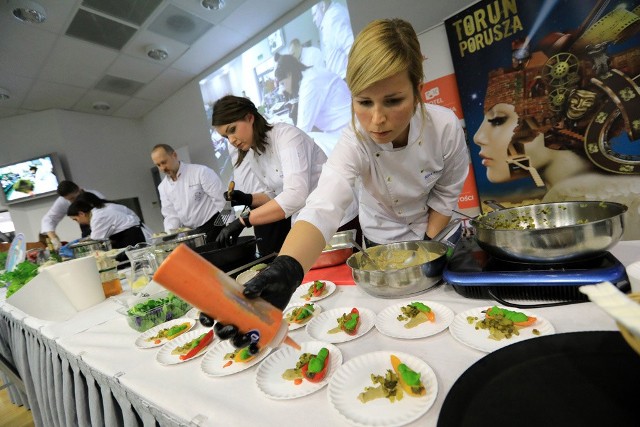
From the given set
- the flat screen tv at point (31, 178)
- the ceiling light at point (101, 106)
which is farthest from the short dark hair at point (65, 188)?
the ceiling light at point (101, 106)

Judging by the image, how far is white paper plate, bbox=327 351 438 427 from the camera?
49 centimetres

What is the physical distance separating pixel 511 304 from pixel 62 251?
3047mm

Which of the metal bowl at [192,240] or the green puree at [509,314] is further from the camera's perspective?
the metal bowl at [192,240]

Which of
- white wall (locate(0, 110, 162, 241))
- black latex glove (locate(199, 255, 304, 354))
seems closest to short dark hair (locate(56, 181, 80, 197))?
white wall (locate(0, 110, 162, 241))

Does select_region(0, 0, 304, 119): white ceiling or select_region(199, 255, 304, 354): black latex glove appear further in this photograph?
select_region(0, 0, 304, 119): white ceiling

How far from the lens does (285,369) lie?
701 mm

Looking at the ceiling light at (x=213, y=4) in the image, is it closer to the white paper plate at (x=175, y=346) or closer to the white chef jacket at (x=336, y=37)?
the white chef jacket at (x=336, y=37)

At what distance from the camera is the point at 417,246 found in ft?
3.50

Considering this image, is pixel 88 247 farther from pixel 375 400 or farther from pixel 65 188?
pixel 375 400

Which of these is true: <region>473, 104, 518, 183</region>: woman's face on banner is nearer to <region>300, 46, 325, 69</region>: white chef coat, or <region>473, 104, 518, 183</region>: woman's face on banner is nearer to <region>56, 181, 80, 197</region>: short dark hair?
<region>300, 46, 325, 69</region>: white chef coat

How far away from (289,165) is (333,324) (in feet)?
3.87

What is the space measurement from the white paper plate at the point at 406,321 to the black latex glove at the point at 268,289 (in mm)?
242

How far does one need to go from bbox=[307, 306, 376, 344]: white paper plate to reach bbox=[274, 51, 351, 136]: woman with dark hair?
2968 mm

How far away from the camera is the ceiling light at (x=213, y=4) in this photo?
3451mm
